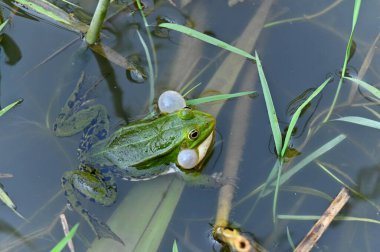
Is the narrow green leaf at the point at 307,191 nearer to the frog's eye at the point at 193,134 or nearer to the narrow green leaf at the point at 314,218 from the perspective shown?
the narrow green leaf at the point at 314,218

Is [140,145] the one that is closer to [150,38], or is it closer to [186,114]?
[186,114]

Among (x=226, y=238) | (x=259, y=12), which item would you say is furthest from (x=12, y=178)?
(x=259, y=12)

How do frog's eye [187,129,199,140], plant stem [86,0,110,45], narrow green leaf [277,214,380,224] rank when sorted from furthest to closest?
frog's eye [187,129,199,140], narrow green leaf [277,214,380,224], plant stem [86,0,110,45]

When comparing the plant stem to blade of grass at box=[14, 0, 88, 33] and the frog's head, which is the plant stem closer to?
blade of grass at box=[14, 0, 88, 33]

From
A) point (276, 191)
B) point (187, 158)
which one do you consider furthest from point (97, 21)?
point (276, 191)

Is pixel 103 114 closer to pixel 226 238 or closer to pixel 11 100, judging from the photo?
pixel 11 100

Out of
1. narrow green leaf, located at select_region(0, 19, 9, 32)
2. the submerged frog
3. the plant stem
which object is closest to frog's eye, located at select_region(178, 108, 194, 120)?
the submerged frog
